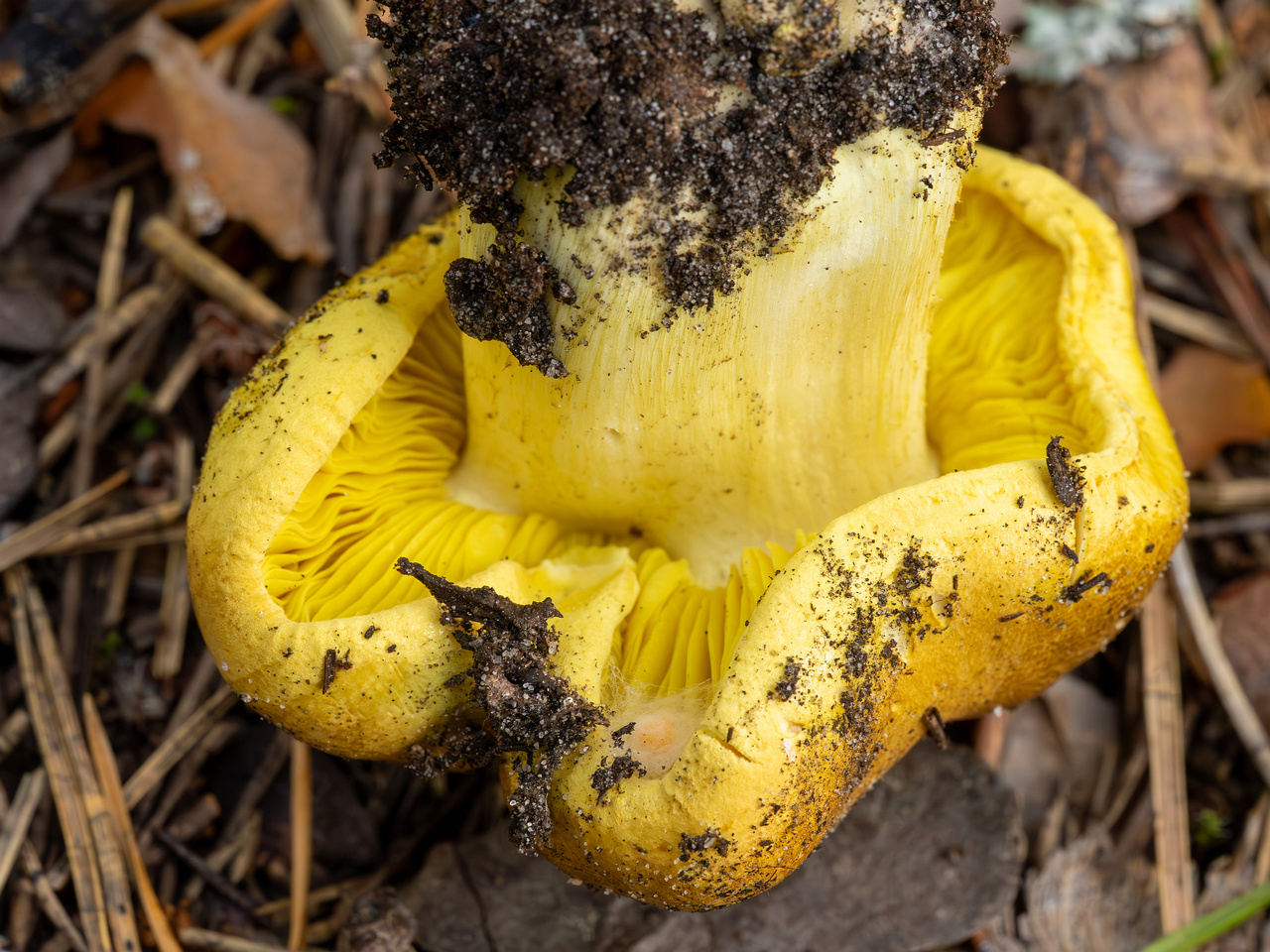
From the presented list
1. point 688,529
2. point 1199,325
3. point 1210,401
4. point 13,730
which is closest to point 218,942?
point 13,730

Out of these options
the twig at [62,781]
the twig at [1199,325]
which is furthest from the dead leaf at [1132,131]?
the twig at [62,781]

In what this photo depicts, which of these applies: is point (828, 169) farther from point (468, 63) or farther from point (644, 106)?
point (468, 63)

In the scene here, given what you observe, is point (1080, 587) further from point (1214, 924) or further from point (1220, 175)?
point (1220, 175)

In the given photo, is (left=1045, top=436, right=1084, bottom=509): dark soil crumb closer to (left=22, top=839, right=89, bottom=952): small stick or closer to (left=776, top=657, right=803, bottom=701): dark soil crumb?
(left=776, top=657, right=803, bottom=701): dark soil crumb

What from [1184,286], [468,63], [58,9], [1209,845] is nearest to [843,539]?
[468,63]

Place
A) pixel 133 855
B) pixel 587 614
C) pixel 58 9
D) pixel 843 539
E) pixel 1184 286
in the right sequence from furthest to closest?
pixel 1184 286, pixel 58 9, pixel 133 855, pixel 587 614, pixel 843 539

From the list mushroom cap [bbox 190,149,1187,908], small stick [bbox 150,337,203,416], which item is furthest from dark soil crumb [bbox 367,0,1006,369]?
small stick [bbox 150,337,203,416]
